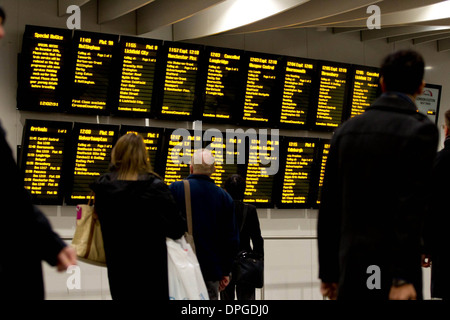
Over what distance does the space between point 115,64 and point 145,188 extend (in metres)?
3.39

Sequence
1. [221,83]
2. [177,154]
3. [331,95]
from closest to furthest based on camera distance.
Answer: [177,154] < [221,83] < [331,95]

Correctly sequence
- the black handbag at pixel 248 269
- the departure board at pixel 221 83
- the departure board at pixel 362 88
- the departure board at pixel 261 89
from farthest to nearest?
the departure board at pixel 362 88 < the departure board at pixel 261 89 < the departure board at pixel 221 83 < the black handbag at pixel 248 269

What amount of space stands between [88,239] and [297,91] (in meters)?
4.52

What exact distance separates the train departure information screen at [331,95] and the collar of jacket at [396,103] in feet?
18.5

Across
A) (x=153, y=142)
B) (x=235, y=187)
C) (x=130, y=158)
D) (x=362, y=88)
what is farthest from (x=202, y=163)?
(x=362, y=88)

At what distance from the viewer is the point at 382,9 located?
7105 mm

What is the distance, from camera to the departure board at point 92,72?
22.7 feet

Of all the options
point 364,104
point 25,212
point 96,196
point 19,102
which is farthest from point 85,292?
point 25,212

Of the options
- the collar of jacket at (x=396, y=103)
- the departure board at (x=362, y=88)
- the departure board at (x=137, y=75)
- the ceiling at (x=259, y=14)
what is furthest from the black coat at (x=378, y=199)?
the departure board at (x=362, y=88)

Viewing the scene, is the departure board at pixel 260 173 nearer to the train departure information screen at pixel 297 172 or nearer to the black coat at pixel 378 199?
the train departure information screen at pixel 297 172

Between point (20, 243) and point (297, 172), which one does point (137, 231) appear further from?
point (297, 172)

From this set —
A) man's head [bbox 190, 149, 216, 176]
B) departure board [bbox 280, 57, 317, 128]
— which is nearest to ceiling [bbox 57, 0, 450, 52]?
departure board [bbox 280, 57, 317, 128]

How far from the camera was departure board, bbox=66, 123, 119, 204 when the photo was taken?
695 centimetres

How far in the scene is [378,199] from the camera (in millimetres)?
2645
